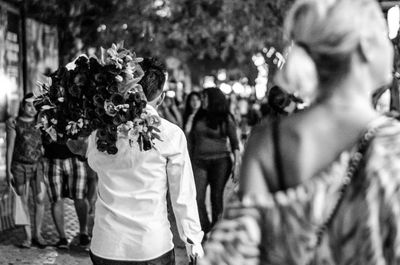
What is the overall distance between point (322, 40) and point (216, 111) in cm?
677

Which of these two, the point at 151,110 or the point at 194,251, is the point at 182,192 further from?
the point at 151,110

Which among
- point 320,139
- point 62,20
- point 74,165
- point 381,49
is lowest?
point 74,165

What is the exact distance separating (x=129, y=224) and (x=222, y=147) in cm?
473

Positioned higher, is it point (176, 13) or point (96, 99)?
point (176, 13)

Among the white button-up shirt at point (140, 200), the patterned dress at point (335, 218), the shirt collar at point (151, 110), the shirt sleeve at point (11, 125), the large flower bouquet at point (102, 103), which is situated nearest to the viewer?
the patterned dress at point (335, 218)

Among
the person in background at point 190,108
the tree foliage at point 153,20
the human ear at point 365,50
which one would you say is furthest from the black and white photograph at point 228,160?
the tree foliage at point 153,20

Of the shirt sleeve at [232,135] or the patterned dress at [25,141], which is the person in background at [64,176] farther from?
the shirt sleeve at [232,135]

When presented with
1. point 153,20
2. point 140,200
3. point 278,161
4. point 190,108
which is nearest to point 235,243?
point 278,161

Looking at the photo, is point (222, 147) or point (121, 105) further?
point (222, 147)

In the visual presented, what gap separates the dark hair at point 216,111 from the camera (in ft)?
29.3

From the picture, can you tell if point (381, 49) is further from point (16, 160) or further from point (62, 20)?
point (62, 20)

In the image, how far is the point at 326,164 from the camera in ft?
7.12

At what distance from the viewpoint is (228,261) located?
2246 millimetres

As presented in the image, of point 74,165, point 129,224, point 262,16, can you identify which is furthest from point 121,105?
point 262,16
